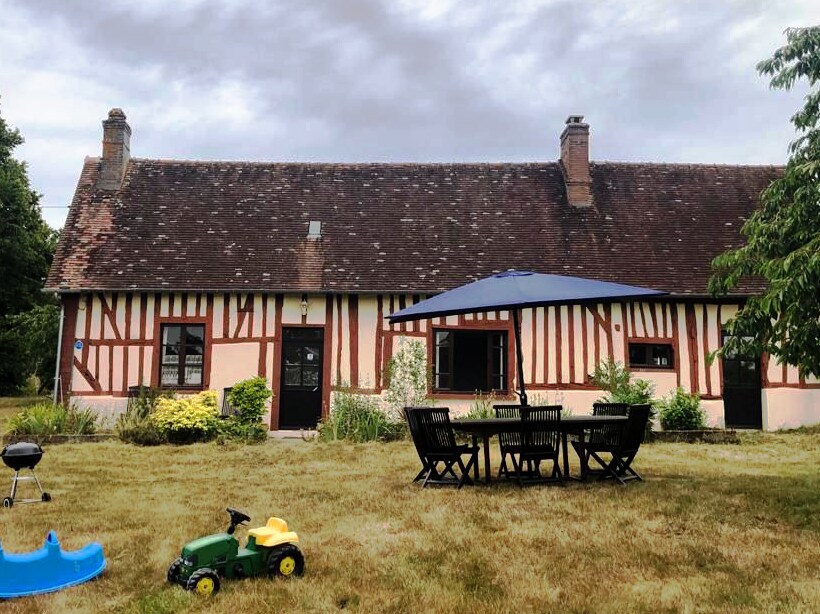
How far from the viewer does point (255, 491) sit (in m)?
5.95

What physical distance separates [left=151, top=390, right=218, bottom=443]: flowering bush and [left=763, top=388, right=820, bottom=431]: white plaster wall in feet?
30.1

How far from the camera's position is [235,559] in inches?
137

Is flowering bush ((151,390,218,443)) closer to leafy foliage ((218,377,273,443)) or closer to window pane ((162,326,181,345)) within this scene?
leafy foliage ((218,377,273,443))

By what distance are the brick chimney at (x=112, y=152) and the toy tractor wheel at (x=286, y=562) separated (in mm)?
11779

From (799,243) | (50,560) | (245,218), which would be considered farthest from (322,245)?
(50,560)

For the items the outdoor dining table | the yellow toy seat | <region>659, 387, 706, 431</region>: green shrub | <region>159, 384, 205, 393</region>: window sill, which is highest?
Result: <region>159, 384, 205, 393</region>: window sill

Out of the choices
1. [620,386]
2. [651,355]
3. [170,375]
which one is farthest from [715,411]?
[170,375]

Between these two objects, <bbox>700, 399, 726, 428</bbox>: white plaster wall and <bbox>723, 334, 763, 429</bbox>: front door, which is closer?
<bbox>700, 399, 726, 428</bbox>: white plaster wall

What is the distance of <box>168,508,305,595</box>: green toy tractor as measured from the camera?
11.0 ft

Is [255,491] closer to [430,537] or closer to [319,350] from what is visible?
[430,537]

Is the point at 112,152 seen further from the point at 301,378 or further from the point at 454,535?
the point at 454,535

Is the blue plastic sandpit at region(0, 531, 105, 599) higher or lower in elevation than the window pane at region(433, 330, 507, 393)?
lower

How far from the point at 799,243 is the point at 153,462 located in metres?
7.09

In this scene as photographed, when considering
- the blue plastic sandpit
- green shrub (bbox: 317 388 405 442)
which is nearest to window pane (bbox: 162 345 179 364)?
green shrub (bbox: 317 388 405 442)
